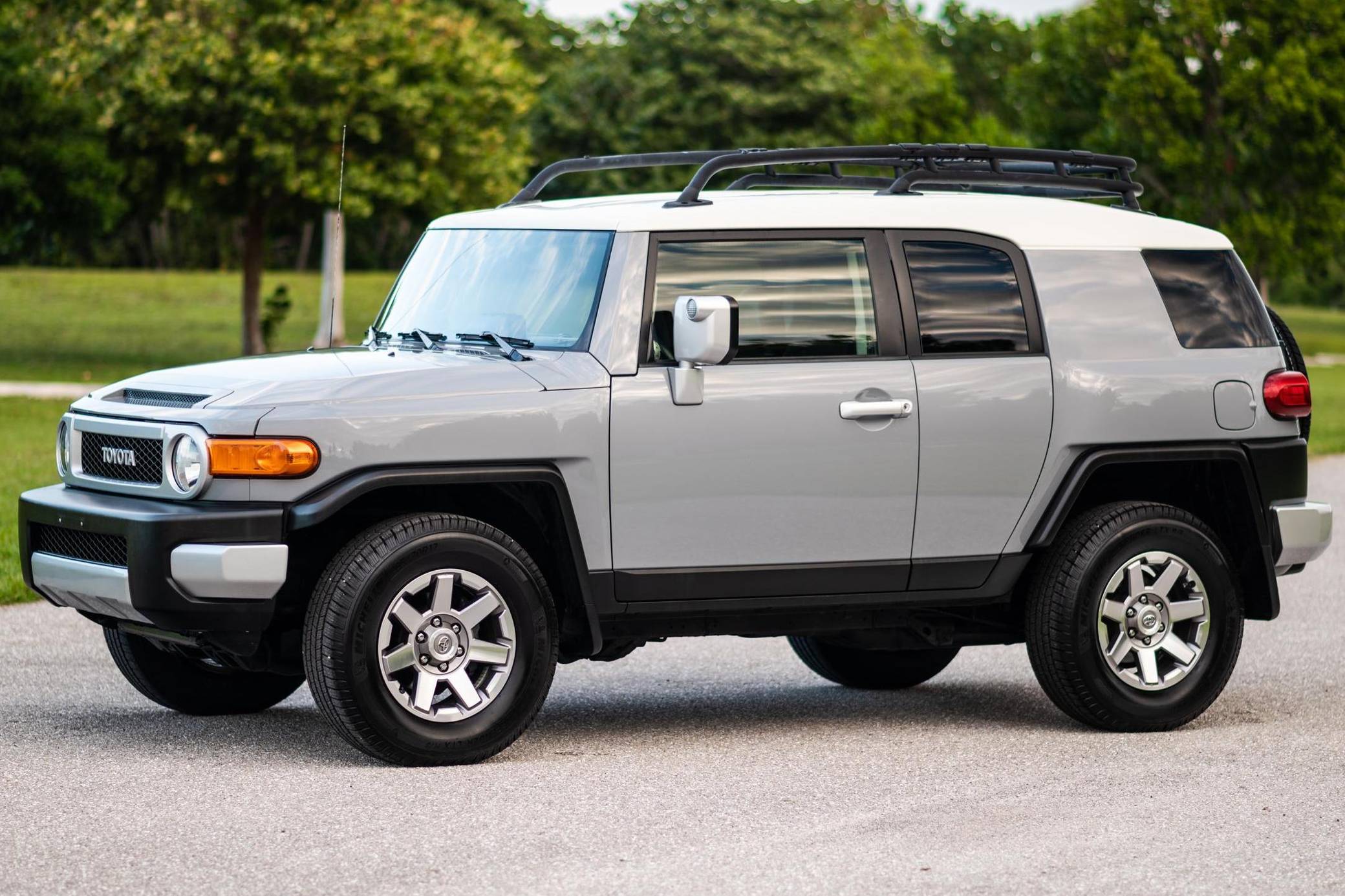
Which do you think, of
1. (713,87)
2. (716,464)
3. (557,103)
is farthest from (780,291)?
(557,103)

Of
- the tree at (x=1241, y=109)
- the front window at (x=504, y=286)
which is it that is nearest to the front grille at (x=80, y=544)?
the front window at (x=504, y=286)

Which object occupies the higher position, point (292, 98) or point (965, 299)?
point (292, 98)

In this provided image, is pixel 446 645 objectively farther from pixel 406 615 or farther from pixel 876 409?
pixel 876 409

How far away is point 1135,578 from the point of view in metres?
7.30

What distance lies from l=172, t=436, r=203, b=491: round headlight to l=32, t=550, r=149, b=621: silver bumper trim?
33cm

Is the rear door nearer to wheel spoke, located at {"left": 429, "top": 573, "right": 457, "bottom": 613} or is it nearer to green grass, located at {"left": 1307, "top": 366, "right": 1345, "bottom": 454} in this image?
wheel spoke, located at {"left": 429, "top": 573, "right": 457, "bottom": 613}

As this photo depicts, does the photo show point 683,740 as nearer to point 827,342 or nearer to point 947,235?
point 827,342

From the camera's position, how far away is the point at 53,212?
31562mm

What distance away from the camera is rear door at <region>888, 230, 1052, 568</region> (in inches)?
279

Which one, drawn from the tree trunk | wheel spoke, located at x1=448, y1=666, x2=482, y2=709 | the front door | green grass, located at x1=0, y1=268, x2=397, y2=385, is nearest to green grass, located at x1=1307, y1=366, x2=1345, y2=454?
the front door

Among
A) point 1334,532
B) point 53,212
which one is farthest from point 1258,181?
point 1334,532

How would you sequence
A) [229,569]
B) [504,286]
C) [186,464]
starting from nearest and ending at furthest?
[229,569], [186,464], [504,286]

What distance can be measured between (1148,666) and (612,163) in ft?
8.72

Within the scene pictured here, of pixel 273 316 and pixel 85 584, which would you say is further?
pixel 273 316
